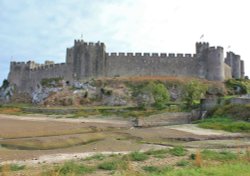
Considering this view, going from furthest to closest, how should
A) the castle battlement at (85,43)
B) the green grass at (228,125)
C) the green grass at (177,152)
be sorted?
the castle battlement at (85,43)
the green grass at (228,125)
the green grass at (177,152)

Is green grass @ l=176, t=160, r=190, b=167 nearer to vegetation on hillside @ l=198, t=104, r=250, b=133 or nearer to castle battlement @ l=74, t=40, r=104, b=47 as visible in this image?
vegetation on hillside @ l=198, t=104, r=250, b=133

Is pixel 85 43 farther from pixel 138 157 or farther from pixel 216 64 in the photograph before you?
pixel 138 157

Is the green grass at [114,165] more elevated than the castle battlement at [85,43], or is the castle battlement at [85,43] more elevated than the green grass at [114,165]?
the castle battlement at [85,43]

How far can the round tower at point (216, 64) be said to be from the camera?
6366 cm

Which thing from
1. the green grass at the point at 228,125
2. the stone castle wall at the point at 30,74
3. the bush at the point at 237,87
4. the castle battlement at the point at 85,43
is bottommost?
the green grass at the point at 228,125

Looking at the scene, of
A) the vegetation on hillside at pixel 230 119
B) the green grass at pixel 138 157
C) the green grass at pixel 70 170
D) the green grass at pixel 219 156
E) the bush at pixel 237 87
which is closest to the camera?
the green grass at pixel 70 170

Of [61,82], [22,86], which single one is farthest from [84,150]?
[22,86]

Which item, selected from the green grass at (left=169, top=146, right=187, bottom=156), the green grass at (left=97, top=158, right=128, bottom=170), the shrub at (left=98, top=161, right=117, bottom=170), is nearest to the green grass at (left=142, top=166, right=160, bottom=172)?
the green grass at (left=97, top=158, right=128, bottom=170)

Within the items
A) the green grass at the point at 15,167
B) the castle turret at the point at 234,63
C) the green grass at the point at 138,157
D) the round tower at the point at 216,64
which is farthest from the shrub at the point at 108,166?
the castle turret at the point at 234,63

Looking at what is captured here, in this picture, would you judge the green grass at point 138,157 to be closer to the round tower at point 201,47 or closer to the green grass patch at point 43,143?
the green grass patch at point 43,143

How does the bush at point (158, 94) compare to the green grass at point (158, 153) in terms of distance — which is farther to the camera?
the bush at point (158, 94)

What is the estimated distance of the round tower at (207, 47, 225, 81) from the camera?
63.7 m

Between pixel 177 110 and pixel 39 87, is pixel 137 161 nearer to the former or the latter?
pixel 177 110

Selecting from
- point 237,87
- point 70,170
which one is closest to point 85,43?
point 237,87
